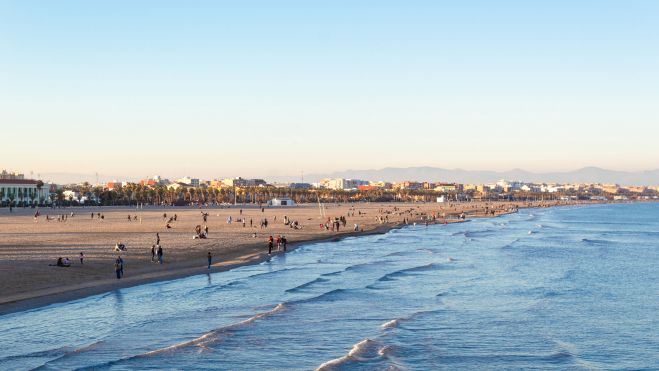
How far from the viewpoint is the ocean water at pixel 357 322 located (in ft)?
57.2

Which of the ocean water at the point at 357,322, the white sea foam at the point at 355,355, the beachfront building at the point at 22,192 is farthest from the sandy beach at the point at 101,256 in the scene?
the beachfront building at the point at 22,192

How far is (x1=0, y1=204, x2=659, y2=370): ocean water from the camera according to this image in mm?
17422

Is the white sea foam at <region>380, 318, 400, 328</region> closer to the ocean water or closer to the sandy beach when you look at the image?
the ocean water

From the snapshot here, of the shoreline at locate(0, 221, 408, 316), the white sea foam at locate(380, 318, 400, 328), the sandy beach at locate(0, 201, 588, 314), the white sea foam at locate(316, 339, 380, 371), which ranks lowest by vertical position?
the white sea foam at locate(316, 339, 380, 371)

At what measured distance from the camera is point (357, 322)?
22.1 metres

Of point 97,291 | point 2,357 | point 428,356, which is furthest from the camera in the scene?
point 97,291

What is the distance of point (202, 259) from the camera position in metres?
38.0

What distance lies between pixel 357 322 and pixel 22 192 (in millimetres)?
121880

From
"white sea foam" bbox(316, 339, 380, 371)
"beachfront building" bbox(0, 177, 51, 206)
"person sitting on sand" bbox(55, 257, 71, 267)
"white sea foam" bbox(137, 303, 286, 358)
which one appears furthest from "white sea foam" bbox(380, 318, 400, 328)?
"beachfront building" bbox(0, 177, 51, 206)

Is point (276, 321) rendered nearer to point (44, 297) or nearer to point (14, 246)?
point (44, 297)

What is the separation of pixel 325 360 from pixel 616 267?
2761 cm

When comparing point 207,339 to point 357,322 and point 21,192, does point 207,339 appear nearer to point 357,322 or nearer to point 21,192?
point 357,322

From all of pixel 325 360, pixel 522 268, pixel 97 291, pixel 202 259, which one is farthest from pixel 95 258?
pixel 522 268

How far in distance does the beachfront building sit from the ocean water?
101 metres
